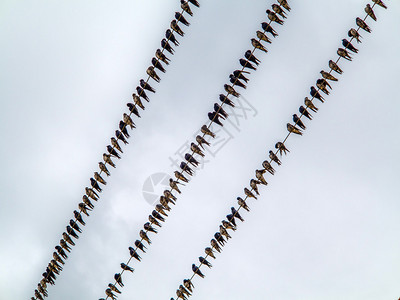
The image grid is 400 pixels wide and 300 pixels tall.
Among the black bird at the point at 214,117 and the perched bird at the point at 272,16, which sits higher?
the perched bird at the point at 272,16

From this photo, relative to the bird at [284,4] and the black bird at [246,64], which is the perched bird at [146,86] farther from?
the bird at [284,4]

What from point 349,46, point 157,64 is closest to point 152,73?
point 157,64

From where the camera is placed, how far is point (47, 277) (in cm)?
3281

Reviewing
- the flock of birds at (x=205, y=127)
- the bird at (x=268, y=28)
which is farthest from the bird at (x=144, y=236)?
the bird at (x=268, y=28)

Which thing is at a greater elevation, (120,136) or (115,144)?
(120,136)

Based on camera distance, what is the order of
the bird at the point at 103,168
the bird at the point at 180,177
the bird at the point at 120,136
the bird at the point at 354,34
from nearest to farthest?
the bird at the point at 354,34 < the bird at the point at 180,177 < the bird at the point at 120,136 < the bird at the point at 103,168

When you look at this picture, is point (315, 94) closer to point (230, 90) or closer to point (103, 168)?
point (230, 90)

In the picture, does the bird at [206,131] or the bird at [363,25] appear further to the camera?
the bird at [206,131]

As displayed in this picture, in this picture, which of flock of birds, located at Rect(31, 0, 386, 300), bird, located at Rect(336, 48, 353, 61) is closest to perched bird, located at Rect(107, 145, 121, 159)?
flock of birds, located at Rect(31, 0, 386, 300)

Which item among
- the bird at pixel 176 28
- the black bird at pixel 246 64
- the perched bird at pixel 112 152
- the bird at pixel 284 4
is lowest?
the black bird at pixel 246 64

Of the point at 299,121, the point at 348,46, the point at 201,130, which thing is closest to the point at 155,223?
the point at 201,130

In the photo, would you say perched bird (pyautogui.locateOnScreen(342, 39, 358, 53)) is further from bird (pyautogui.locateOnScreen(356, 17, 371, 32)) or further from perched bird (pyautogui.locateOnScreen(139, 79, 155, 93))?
perched bird (pyautogui.locateOnScreen(139, 79, 155, 93))

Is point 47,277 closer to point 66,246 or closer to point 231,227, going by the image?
point 66,246

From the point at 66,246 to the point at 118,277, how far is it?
396 centimetres
